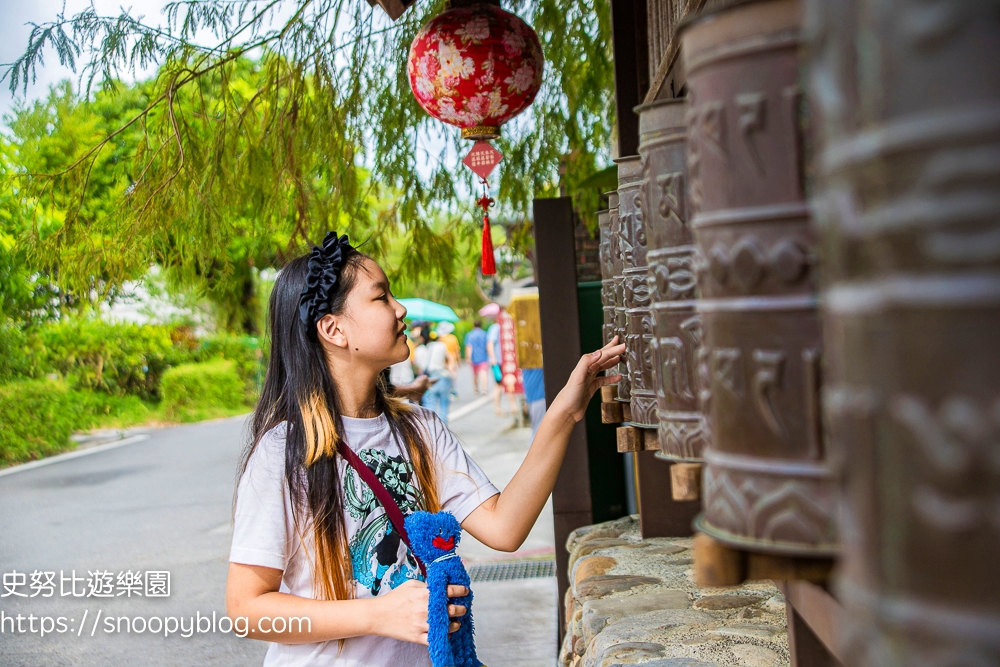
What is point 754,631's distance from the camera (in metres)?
2.49

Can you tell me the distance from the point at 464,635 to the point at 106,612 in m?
4.94

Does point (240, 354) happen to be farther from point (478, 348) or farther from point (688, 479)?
point (688, 479)

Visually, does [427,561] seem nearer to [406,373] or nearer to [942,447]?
[942,447]

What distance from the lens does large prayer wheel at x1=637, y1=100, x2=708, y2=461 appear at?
1120mm

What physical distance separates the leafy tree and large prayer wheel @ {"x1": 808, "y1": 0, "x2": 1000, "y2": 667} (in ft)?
10.4

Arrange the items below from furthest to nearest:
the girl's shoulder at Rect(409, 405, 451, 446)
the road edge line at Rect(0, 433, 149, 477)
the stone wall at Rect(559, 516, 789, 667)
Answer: the road edge line at Rect(0, 433, 149, 477) < the stone wall at Rect(559, 516, 789, 667) < the girl's shoulder at Rect(409, 405, 451, 446)

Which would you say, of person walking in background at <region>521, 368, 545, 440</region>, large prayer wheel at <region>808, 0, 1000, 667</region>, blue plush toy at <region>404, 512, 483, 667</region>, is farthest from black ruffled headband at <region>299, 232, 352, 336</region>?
person walking in background at <region>521, 368, 545, 440</region>

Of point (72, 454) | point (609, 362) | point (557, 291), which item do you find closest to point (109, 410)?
point (72, 454)

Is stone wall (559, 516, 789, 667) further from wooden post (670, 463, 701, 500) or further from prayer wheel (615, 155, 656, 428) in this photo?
wooden post (670, 463, 701, 500)

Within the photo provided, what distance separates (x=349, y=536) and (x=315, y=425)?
9.9 inches

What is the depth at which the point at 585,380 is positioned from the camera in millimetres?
2010

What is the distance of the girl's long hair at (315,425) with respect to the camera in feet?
6.13

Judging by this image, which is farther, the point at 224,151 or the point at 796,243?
the point at 224,151

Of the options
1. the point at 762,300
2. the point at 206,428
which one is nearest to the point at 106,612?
the point at 762,300
